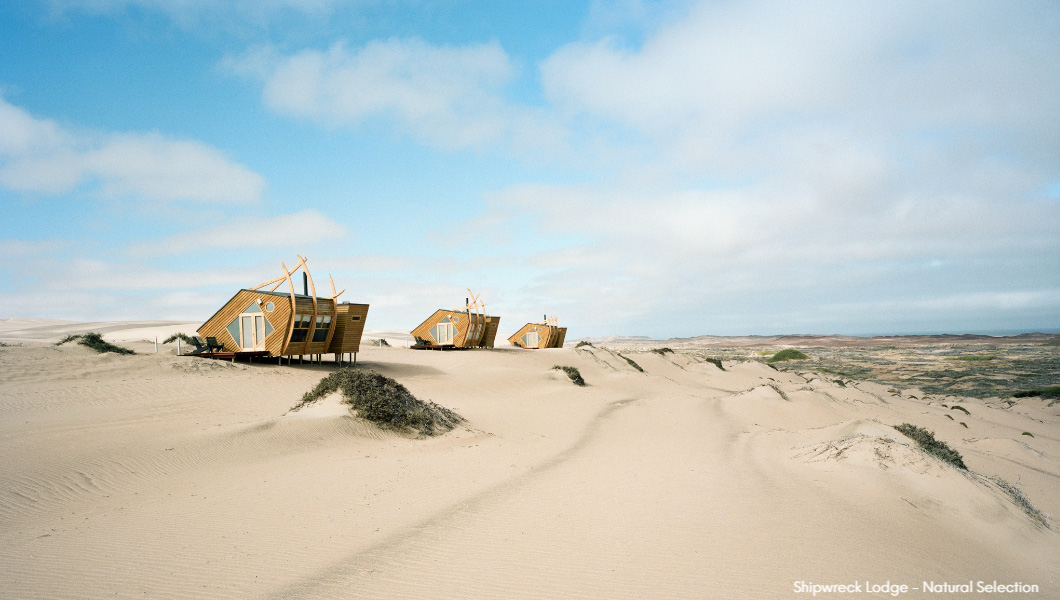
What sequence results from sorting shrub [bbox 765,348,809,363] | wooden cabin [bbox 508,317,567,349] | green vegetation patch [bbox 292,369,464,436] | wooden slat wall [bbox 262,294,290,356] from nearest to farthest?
green vegetation patch [bbox 292,369,464,436], wooden slat wall [bbox 262,294,290,356], wooden cabin [bbox 508,317,567,349], shrub [bbox 765,348,809,363]

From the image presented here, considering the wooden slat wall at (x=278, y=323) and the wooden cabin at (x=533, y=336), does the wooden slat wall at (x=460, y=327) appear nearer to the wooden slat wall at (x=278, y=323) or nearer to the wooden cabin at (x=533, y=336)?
the wooden cabin at (x=533, y=336)

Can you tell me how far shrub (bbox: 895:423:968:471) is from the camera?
394 inches

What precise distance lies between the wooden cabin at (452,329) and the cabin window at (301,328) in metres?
16.7

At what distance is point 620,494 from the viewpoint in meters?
7.78

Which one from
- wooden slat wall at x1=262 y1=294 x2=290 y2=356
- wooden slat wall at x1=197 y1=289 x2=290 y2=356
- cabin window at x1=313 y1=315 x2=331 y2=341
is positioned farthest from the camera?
cabin window at x1=313 y1=315 x2=331 y2=341

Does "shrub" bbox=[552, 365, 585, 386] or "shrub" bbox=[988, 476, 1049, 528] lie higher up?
"shrub" bbox=[552, 365, 585, 386]

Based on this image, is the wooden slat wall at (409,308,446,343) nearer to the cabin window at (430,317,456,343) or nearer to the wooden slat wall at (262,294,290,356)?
the cabin window at (430,317,456,343)

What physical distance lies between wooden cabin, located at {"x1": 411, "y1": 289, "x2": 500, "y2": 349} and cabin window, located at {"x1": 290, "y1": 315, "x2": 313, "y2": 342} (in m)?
16.7

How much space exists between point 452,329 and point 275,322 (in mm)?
17876

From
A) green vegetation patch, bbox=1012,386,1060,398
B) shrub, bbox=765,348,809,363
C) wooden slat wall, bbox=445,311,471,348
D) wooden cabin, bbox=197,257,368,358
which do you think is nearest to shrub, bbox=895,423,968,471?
wooden cabin, bbox=197,257,368,358

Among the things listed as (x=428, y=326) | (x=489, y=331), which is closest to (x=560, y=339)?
(x=489, y=331)

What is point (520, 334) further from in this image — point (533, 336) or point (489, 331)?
point (489, 331)

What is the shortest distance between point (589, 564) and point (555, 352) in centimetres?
3496

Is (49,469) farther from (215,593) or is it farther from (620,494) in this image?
(620,494)
